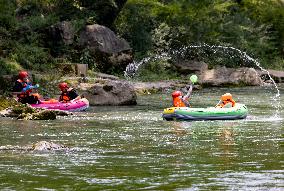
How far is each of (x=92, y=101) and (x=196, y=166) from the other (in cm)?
1487

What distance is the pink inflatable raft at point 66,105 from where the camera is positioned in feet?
78.3

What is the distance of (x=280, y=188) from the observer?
10.1 metres

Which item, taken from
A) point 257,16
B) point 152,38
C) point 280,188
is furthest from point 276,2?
point 280,188

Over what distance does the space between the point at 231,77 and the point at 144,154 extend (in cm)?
2536

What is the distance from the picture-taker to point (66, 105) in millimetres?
24234

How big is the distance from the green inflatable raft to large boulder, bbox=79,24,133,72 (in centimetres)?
1569

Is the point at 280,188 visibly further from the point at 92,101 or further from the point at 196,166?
the point at 92,101

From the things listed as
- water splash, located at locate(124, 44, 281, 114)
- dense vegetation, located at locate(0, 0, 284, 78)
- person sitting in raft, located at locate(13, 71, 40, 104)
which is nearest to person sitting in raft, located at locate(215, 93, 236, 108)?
person sitting in raft, located at locate(13, 71, 40, 104)

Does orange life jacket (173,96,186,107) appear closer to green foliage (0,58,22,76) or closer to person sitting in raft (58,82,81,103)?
person sitting in raft (58,82,81,103)

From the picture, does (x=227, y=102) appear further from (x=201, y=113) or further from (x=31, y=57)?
(x=31, y=57)

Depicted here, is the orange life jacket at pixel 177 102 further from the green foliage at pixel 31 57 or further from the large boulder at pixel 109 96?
the green foliage at pixel 31 57

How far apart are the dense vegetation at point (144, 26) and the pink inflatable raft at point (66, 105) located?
6.07m

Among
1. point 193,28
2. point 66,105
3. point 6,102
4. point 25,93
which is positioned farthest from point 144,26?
point 6,102

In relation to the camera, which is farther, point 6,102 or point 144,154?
point 6,102
